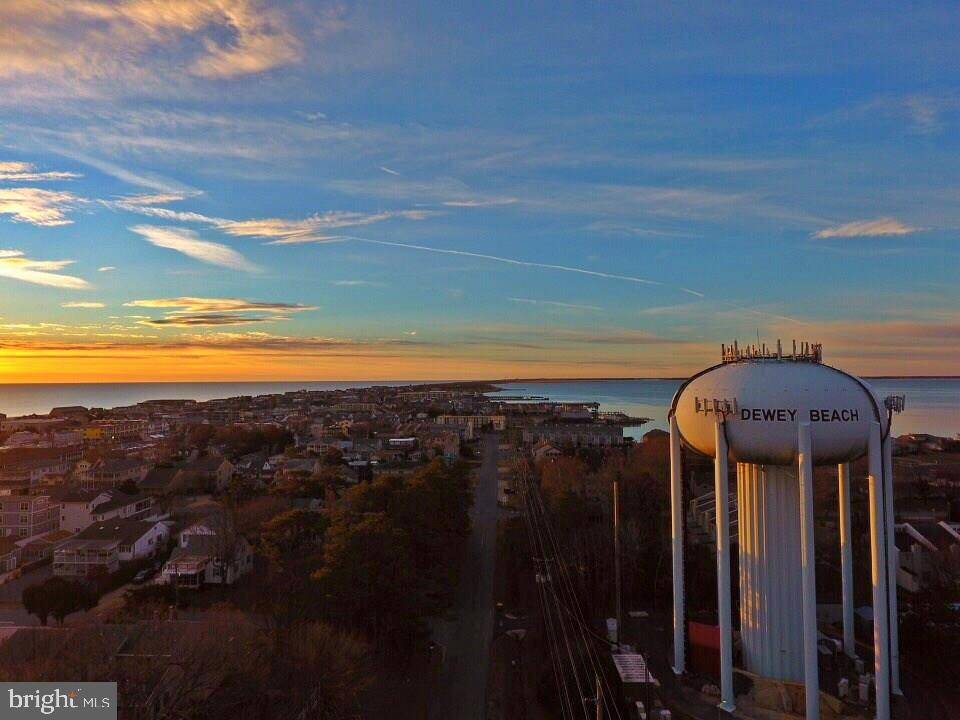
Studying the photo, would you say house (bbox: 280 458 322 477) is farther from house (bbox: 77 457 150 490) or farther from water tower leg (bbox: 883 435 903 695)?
water tower leg (bbox: 883 435 903 695)

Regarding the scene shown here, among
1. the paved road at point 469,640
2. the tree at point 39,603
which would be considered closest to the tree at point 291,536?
the paved road at point 469,640

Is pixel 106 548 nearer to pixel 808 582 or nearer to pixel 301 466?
pixel 301 466

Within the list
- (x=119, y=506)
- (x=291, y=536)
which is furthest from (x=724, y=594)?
(x=119, y=506)

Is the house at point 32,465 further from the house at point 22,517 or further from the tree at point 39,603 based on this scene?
the tree at point 39,603

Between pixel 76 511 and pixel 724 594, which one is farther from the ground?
pixel 724 594

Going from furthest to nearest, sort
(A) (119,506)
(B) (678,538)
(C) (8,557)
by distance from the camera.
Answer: (A) (119,506)
(C) (8,557)
(B) (678,538)

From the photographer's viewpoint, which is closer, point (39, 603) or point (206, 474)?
point (39, 603)

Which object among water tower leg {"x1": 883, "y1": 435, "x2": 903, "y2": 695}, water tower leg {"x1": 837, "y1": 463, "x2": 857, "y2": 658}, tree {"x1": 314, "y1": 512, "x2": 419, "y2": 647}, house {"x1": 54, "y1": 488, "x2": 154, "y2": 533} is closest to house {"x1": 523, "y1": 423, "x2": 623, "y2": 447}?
house {"x1": 54, "y1": 488, "x2": 154, "y2": 533}

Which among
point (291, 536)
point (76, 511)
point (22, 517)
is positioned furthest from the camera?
point (76, 511)
